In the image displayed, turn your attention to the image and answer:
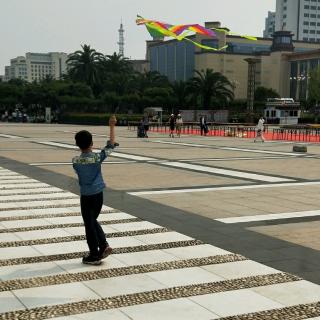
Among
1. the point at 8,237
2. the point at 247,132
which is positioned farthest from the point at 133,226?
the point at 247,132

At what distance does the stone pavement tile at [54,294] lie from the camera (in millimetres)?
4629

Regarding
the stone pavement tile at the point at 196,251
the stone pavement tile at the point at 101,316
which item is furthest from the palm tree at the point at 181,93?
the stone pavement tile at the point at 101,316

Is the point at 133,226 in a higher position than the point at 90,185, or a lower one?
lower

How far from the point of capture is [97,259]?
581 cm

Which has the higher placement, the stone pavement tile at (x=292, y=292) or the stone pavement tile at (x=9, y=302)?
the stone pavement tile at (x=9, y=302)

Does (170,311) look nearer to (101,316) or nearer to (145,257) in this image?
(101,316)

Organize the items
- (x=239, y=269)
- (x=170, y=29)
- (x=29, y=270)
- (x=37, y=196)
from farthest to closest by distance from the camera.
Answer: (x=170, y=29), (x=37, y=196), (x=239, y=269), (x=29, y=270)

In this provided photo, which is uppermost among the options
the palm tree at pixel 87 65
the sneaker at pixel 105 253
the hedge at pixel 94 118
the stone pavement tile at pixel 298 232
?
the palm tree at pixel 87 65

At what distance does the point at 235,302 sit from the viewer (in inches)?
184

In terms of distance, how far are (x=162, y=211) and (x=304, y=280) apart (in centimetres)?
379

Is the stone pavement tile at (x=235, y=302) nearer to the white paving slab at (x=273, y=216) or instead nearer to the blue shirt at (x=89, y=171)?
the blue shirt at (x=89, y=171)

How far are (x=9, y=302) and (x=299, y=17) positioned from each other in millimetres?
157752

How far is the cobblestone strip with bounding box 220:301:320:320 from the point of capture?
432cm

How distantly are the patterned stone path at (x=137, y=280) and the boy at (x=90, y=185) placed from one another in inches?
9.4
